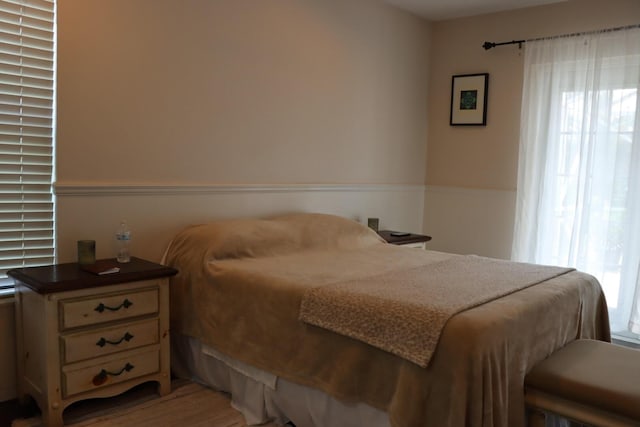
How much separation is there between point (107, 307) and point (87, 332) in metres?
0.13

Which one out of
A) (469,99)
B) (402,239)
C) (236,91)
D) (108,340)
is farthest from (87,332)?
(469,99)

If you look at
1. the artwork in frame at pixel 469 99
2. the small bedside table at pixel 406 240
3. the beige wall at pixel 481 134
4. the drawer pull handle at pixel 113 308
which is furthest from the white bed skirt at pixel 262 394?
the artwork in frame at pixel 469 99

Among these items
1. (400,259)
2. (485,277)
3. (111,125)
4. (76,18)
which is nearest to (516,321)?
(485,277)

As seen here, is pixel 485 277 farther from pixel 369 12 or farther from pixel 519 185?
pixel 369 12

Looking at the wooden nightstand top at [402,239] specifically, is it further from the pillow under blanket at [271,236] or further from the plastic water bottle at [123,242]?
the plastic water bottle at [123,242]

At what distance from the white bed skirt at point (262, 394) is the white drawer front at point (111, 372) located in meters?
0.26

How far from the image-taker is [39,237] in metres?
2.48

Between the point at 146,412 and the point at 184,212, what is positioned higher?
the point at 184,212

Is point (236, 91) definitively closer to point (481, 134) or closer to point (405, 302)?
point (405, 302)

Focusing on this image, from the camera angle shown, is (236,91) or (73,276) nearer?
(73,276)

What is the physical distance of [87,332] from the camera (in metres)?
Result: 2.23

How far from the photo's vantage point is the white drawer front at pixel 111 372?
2.19m

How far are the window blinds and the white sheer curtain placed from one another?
3352 mm

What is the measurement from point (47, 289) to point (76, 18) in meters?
1.31
